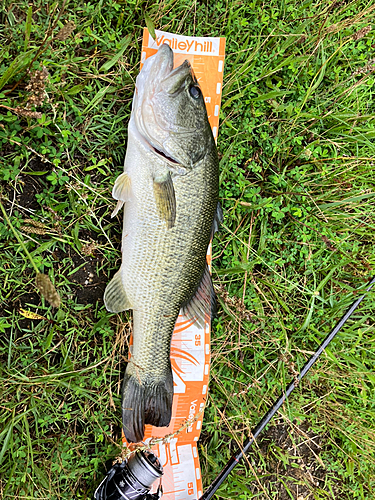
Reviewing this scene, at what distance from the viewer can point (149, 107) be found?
1.95 metres

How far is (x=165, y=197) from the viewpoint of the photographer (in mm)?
1944

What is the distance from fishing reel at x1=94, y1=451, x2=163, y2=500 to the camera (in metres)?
2.05

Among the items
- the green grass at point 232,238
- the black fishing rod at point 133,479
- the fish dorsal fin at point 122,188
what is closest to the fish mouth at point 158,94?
the fish dorsal fin at point 122,188

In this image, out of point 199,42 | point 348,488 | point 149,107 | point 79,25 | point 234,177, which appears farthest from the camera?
point 348,488

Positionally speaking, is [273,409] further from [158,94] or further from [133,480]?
[158,94]

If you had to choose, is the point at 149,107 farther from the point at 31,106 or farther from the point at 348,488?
the point at 348,488

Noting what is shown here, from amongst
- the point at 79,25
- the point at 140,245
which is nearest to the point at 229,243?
the point at 140,245

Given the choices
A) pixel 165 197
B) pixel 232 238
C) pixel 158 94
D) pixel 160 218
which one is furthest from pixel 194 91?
pixel 232 238

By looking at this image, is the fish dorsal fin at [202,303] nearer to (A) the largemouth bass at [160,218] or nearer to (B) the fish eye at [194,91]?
(A) the largemouth bass at [160,218]

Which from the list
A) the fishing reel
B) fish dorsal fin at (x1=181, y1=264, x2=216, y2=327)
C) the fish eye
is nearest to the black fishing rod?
the fishing reel

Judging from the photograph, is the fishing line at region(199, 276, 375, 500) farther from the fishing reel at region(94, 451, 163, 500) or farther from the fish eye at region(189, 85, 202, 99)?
the fish eye at region(189, 85, 202, 99)

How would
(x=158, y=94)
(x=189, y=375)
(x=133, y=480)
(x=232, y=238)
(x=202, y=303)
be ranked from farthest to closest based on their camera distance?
(x=232, y=238) < (x=189, y=375) < (x=202, y=303) < (x=133, y=480) < (x=158, y=94)

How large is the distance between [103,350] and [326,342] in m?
1.70

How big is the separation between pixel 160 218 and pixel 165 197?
0.12 m
